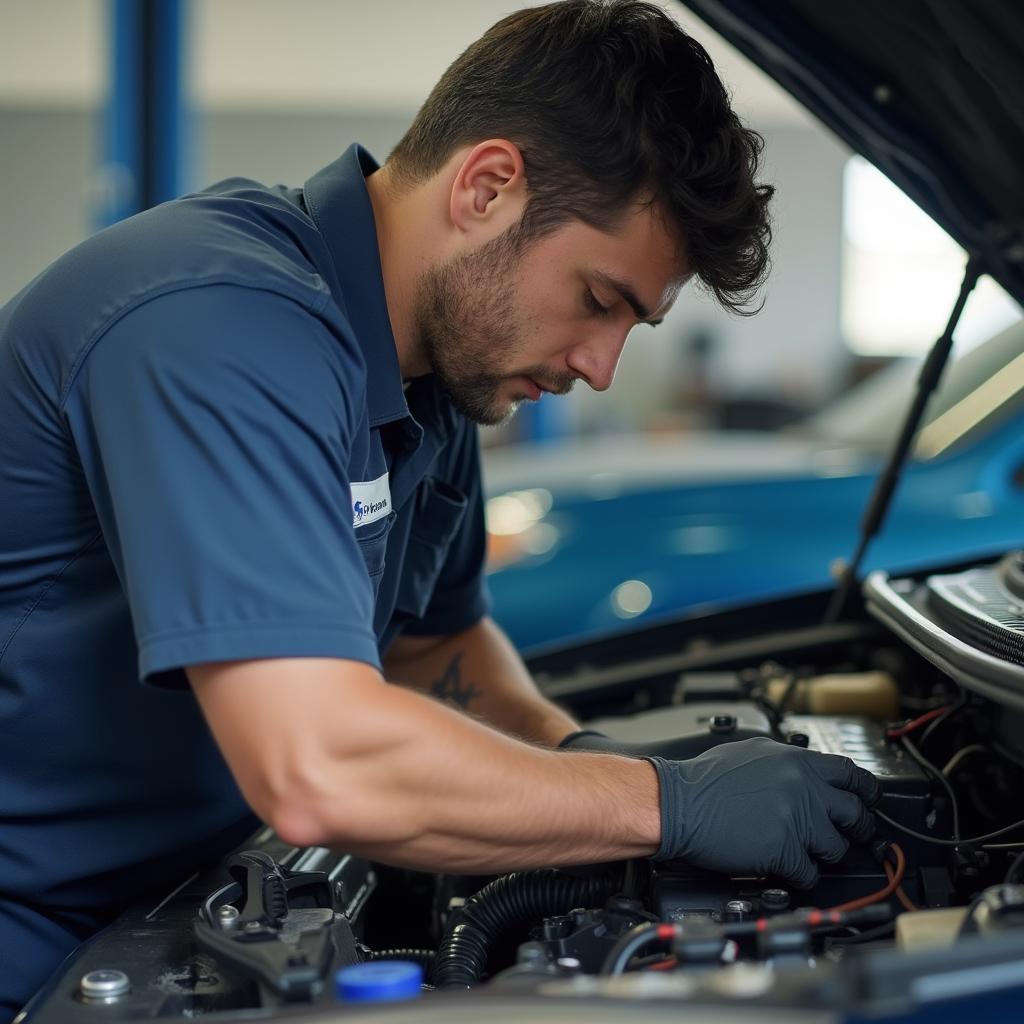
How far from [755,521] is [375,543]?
2074 millimetres

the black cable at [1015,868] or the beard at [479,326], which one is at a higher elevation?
the beard at [479,326]

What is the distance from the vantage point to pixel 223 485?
40.8 inches

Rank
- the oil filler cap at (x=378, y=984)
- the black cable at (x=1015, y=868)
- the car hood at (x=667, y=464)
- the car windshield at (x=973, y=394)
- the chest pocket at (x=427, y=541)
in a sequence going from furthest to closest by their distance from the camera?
the car hood at (x=667, y=464) → the car windshield at (x=973, y=394) → the chest pocket at (x=427, y=541) → the black cable at (x=1015, y=868) → the oil filler cap at (x=378, y=984)

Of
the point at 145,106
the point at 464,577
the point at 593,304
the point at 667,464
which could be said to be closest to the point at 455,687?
the point at 464,577

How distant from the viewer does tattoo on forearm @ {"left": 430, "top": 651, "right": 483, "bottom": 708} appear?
1898 millimetres

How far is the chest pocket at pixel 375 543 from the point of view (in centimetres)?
142

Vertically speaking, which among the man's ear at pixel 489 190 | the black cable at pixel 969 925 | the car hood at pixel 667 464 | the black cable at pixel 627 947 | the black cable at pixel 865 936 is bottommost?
the car hood at pixel 667 464

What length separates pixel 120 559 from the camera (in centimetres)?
115

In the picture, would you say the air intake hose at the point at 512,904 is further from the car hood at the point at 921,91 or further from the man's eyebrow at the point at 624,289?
the car hood at the point at 921,91

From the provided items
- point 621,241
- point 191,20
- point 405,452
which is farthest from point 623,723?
point 191,20

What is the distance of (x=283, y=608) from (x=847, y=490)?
2596 millimetres

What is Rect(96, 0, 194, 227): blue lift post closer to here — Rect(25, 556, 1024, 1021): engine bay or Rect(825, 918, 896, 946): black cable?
Rect(25, 556, 1024, 1021): engine bay

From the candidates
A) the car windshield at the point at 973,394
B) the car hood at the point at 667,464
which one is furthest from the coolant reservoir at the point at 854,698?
the car hood at the point at 667,464

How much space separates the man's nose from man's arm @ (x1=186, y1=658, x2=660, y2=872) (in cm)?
46
